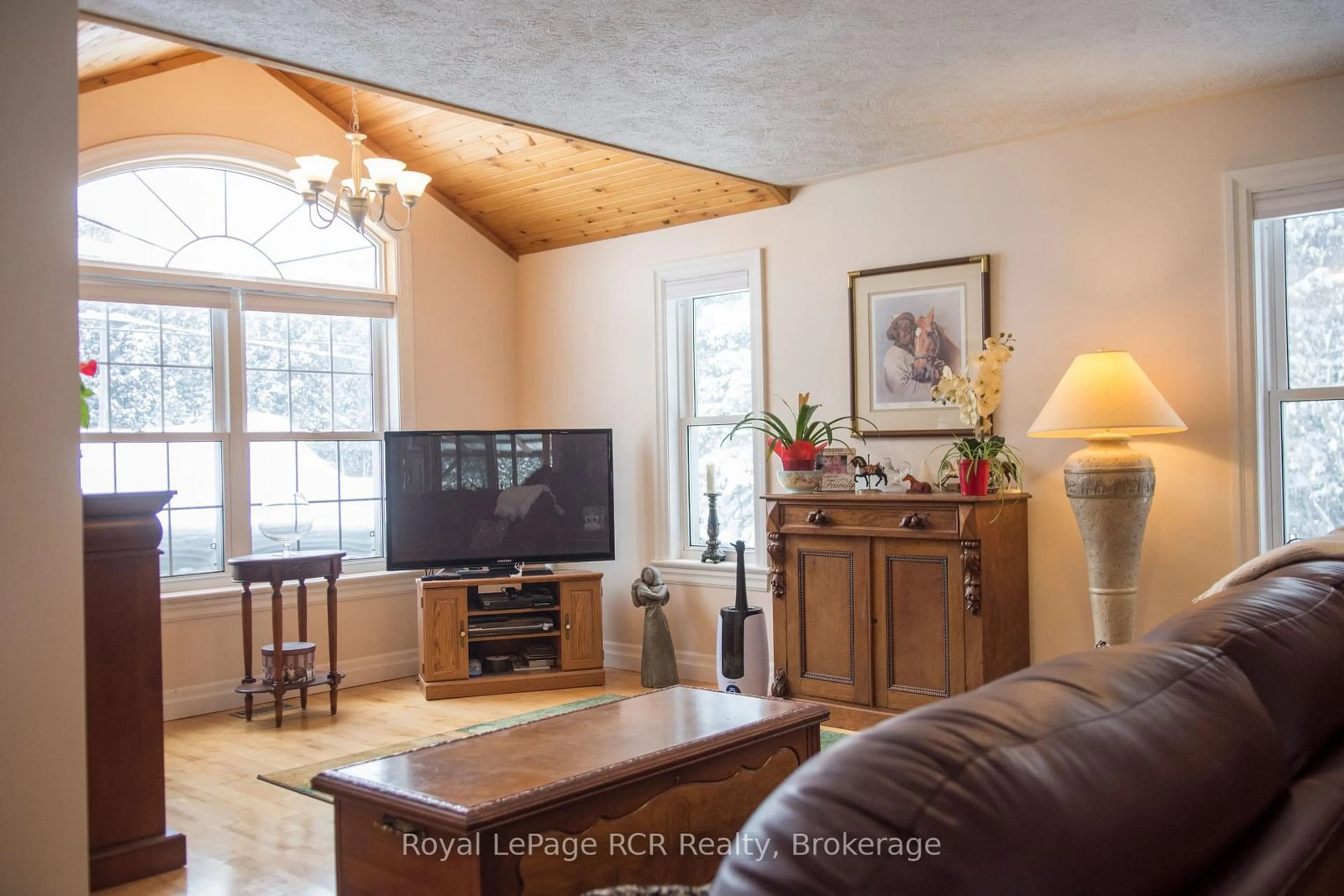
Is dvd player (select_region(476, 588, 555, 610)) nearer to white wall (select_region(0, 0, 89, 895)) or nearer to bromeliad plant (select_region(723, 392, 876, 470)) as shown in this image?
bromeliad plant (select_region(723, 392, 876, 470))

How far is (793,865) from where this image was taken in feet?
2.04

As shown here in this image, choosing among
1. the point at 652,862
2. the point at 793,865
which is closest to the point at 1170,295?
the point at 652,862

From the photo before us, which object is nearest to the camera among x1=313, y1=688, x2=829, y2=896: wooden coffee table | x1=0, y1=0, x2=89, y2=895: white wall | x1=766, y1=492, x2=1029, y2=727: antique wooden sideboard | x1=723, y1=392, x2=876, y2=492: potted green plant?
x1=313, y1=688, x2=829, y2=896: wooden coffee table

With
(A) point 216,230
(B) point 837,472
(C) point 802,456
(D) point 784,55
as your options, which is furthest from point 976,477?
(A) point 216,230

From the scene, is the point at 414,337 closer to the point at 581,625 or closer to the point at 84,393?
the point at 581,625

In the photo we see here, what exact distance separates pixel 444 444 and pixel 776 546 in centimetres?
195

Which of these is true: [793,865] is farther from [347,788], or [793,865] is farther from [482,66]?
Answer: [482,66]

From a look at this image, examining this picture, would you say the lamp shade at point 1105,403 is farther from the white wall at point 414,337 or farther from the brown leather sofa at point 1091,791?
the white wall at point 414,337

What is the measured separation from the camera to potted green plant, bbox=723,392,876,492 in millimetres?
4797

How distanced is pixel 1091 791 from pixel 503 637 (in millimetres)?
5090

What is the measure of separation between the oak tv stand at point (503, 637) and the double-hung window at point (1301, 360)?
10.7 feet

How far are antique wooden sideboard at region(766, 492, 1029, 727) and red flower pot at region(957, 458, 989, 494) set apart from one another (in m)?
0.06

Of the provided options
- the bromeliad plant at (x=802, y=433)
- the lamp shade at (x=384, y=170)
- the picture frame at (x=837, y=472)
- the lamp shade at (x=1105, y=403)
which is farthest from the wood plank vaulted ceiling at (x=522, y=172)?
the lamp shade at (x=1105, y=403)

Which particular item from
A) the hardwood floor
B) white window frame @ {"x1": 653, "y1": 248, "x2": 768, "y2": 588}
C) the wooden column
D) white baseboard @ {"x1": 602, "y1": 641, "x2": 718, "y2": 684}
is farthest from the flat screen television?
the wooden column
